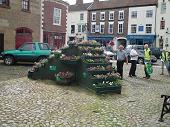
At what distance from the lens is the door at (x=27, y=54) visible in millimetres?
22047

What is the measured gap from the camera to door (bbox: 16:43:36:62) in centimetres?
2205

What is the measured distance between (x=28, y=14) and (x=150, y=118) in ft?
72.7

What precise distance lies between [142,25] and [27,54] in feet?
121

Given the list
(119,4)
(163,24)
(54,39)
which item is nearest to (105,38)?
(119,4)

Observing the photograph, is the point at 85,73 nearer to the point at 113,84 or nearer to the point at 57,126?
the point at 113,84

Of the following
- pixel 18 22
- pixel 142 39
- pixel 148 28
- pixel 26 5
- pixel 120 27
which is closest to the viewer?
pixel 18 22

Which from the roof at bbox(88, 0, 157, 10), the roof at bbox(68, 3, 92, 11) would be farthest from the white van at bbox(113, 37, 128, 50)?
the roof at bbox(68, 3, 92, 11)

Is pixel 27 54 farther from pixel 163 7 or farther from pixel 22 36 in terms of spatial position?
pixel 163 7

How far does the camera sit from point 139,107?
10.2m

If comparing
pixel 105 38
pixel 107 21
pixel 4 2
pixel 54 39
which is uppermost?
pixel 107 21

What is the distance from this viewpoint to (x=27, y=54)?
869 inches

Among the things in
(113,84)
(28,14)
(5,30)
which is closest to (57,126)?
(113,84)

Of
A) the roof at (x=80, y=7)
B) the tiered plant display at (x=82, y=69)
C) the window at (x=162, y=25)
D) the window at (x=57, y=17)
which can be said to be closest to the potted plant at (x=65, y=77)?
the tiered plant display at (x=82, y=69)

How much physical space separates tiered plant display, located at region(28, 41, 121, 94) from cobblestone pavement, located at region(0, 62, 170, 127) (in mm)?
441
